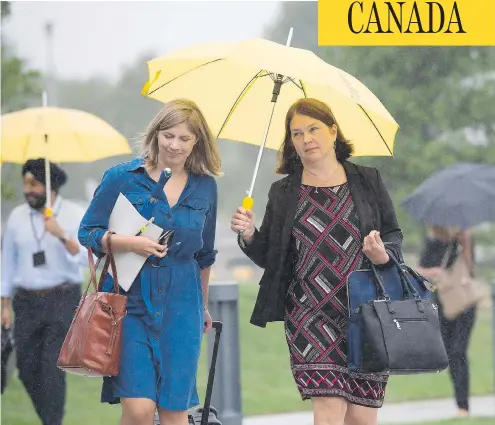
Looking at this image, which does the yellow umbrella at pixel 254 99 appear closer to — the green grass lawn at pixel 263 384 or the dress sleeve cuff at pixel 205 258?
the dress sleeve cuff at pixel 205 258

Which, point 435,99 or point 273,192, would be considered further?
point 435,99

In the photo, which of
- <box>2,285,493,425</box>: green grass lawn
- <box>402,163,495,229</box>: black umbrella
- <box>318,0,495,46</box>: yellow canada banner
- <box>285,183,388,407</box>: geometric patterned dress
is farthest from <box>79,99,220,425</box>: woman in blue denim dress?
<box>402,163,495,229</box>: black umbrella

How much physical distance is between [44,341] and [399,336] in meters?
2.35

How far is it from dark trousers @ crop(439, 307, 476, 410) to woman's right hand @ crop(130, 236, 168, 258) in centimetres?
311

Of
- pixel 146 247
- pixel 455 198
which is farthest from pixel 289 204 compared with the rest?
pixel 455 198

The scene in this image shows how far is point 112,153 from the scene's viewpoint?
6.11 meters

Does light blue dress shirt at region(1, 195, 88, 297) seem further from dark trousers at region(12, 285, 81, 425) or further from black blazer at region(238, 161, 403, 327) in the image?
black blazer at region(238, 161, 403, 327)

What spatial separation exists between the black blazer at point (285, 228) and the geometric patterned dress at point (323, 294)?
0.13 feet

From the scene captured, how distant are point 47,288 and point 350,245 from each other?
2112mm

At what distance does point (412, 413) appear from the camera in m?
7.09

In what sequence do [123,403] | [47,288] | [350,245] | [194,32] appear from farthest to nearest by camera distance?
1. [194,32]
2. [47,288]
3. [350,245]
4. [123,403]

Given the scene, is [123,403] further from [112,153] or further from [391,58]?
[391,58]

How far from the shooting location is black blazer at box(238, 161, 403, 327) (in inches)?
173

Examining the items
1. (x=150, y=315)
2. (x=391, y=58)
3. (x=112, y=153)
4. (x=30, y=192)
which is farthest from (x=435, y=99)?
(x=150, y=315)
